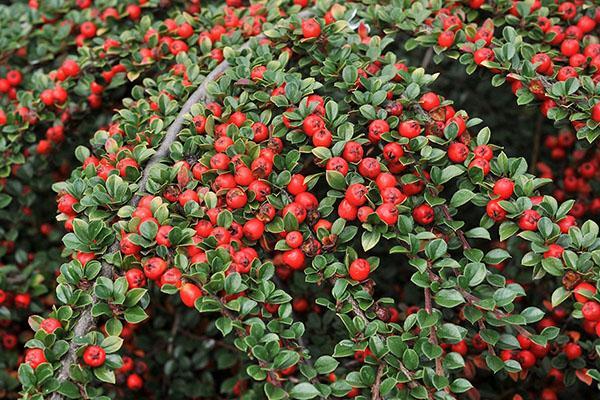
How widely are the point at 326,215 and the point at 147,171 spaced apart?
54 centimetres

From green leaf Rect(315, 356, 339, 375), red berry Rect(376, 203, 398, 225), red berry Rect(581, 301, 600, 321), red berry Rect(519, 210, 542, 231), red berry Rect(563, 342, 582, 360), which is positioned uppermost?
red berry Rect(376, 203, 398, 225)

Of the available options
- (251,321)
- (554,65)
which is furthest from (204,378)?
(554,65)

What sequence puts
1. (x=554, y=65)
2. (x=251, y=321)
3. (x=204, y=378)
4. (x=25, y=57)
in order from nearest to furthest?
(x=251, y=321) → (x=554, y=65) → (x=204, y=378) → (x=25, y=57)

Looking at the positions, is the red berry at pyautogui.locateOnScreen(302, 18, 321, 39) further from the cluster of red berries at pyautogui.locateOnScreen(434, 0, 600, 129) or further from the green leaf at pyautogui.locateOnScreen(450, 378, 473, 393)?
the green leaf at pyautogui.locateOnScreen(450, 378, 473, 393)

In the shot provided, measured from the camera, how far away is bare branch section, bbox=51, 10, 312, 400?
1750 mm

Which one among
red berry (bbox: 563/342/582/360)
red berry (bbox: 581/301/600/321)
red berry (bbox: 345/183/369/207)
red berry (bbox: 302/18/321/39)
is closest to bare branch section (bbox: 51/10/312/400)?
red berry (bbox: 302/18/321/39)

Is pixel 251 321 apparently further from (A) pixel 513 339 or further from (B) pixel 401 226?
(A) pixel 513 339

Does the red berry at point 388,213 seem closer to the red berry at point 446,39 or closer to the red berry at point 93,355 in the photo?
the red berry at point 446,39

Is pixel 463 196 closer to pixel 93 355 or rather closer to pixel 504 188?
pixel 504 188

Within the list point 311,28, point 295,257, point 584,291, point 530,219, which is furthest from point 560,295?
point 311,28

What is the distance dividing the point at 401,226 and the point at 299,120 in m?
0.44

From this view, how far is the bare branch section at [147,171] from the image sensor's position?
175cm

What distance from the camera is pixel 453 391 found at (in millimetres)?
1810

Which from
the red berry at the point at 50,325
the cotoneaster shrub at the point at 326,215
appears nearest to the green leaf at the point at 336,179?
the cotoneaster shrub at the point at 326,215
